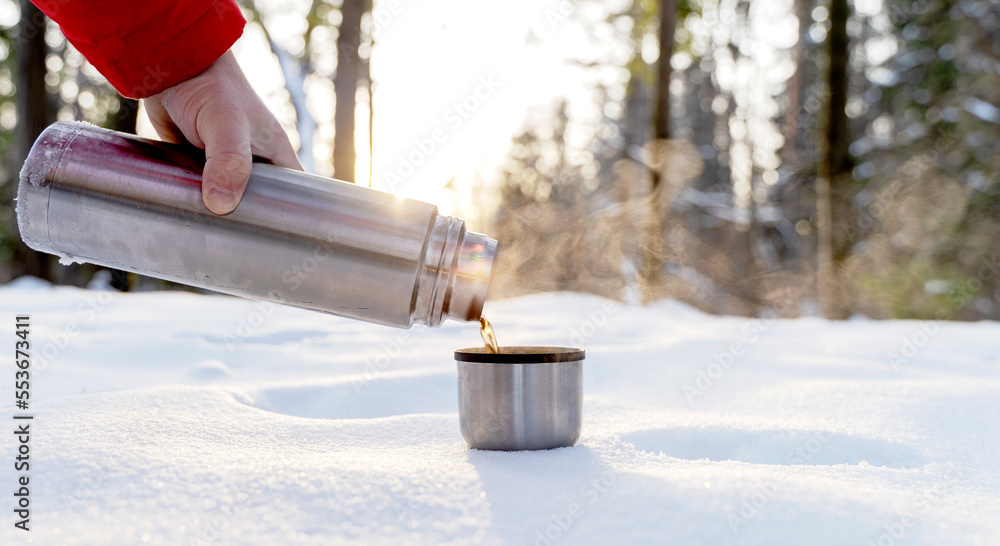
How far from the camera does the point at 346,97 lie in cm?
A: 651

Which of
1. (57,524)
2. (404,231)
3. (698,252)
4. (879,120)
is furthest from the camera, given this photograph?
(879,120)

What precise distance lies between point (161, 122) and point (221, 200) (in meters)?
0.47

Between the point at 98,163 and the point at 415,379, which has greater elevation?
the point at 98,163

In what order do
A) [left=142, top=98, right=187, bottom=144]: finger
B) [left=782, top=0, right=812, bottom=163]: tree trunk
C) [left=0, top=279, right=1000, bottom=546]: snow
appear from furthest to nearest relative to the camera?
1. [left=782, top=0, right=812, bottom=163]: tree trunk
2. [left=142, top=98, right=187, bottom=144]: finger
3. [left=0, top=279, right=1000, bottom=546]: snow

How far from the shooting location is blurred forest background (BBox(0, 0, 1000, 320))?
24.4 feet

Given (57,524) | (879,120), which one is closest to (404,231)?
(57,524)

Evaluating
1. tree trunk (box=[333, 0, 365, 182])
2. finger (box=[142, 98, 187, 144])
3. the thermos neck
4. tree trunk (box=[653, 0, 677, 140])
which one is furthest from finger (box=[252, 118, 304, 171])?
tree trunk (box=[653, 0, 677, 140])

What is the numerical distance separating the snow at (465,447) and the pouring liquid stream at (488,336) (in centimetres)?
25

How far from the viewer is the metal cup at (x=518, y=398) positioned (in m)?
1.47

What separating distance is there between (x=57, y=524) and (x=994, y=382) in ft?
9.39

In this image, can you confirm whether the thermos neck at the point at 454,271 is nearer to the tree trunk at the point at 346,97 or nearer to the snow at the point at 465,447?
the snow at the point at 465,447

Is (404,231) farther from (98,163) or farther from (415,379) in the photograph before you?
(415,379)

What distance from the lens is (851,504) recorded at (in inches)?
44.9

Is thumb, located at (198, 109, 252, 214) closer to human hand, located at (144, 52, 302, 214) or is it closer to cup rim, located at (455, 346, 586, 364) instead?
human hand, located at (144, 52, 302, 214)
